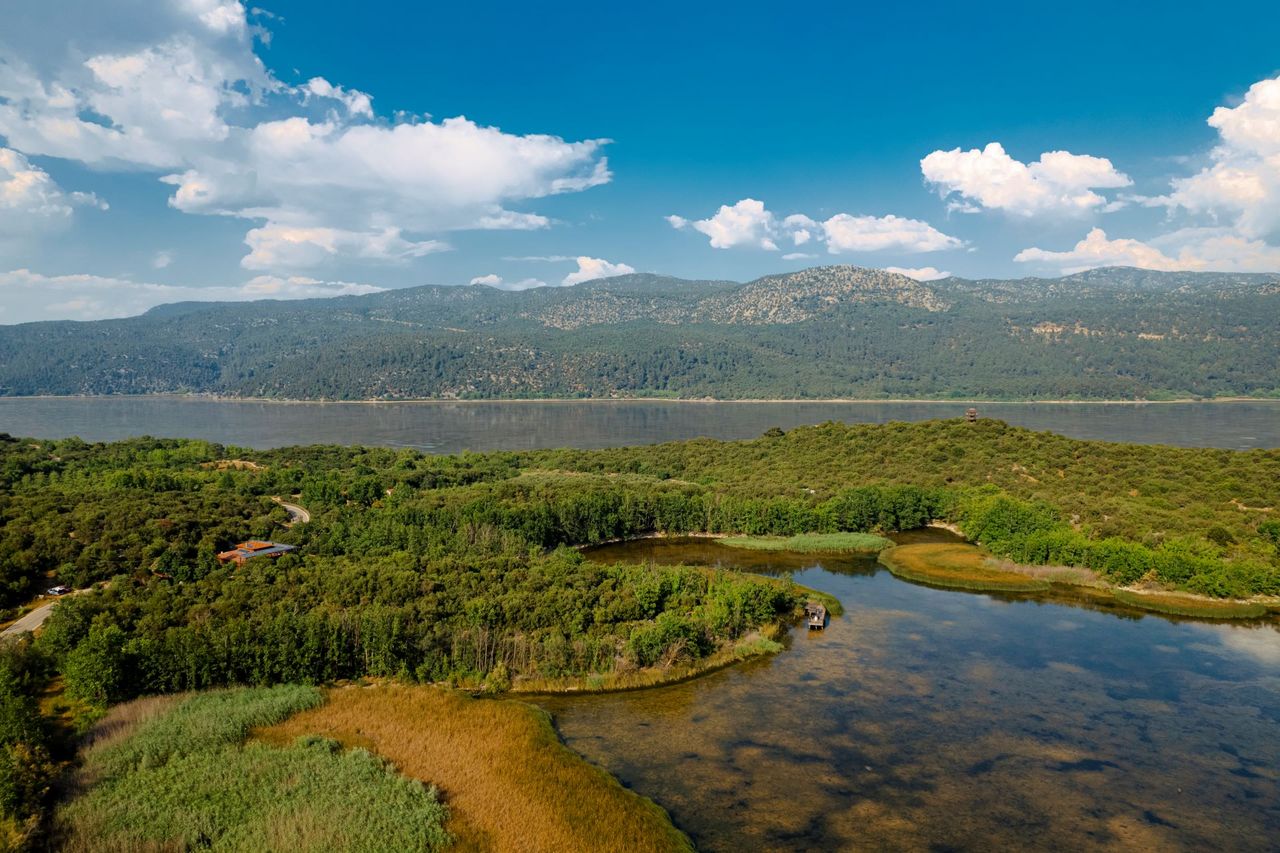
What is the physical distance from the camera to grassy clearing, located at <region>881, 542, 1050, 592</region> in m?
71.0

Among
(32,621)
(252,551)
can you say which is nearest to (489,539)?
(252,551)

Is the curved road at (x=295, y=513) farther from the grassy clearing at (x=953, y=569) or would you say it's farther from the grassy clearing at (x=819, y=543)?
the grassy clearing at (x=953, y=569)

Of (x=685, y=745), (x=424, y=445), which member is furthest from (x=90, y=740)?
(x=424, y=445)

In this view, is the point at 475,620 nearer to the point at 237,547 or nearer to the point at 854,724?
the point at 854,724

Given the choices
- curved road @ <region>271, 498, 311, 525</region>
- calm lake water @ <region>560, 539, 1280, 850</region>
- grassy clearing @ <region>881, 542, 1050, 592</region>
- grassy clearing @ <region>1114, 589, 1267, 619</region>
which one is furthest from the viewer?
curved road @ <region>271, 498, 311, 525</region>

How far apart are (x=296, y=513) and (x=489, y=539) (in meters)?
35.4

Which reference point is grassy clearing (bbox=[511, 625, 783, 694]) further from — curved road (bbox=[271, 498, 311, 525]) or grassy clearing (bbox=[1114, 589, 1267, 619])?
curved road (bbox=[271, 498, 311, 525])

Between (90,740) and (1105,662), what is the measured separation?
62.0 metres

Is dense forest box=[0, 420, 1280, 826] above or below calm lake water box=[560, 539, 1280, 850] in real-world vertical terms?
above

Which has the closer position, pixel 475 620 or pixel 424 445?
pixel 475 620

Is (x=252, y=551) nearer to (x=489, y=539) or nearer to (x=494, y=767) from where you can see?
(x=489, y=539)

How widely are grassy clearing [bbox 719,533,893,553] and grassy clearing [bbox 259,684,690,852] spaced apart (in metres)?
48.3

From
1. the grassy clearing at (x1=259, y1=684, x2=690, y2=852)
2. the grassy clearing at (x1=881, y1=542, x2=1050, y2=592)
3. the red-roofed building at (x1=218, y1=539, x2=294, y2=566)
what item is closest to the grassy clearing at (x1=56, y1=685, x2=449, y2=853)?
the grassy clearing at (x1=259, y1=684, x2=690, y2=852)

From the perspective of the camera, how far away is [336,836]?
28797 mm
